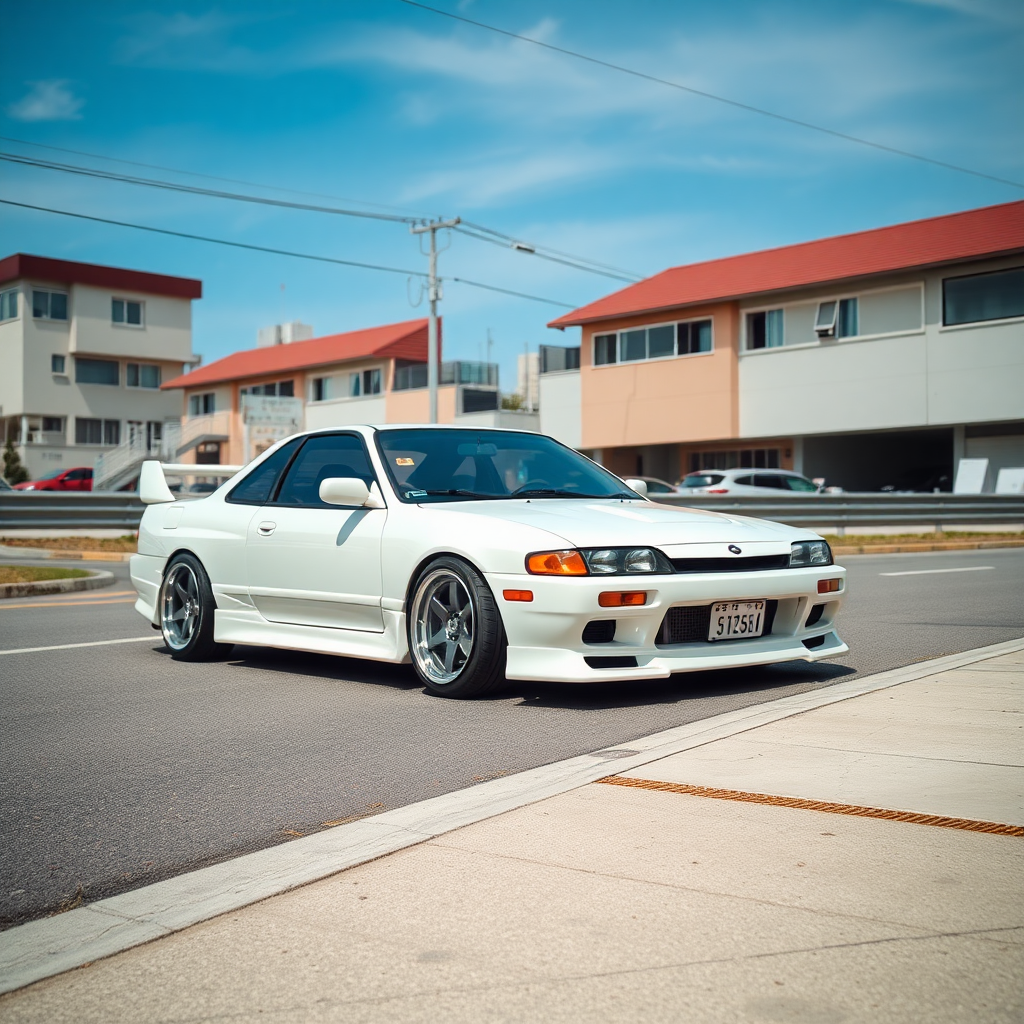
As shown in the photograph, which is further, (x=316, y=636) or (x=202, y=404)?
(x=202, y=404)

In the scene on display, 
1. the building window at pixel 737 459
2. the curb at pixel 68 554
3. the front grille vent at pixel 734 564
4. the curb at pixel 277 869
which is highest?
the building window at pixel 737 459

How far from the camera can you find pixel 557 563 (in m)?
5.96

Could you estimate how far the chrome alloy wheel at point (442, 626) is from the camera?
6.28 m

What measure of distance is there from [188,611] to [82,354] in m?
55.3

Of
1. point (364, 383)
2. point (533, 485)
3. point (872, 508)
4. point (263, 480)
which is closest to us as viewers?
point (533, 485)

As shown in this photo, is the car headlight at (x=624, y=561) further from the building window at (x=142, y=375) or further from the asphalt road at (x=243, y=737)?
the building window at (x=142, y=375)

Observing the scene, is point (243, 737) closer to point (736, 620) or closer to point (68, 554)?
point (736, 620)

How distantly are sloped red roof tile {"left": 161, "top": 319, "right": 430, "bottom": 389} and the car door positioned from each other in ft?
144

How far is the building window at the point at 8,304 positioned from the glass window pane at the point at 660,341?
34.4m

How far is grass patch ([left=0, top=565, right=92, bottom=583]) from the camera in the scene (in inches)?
548

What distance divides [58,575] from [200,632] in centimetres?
Result: 760

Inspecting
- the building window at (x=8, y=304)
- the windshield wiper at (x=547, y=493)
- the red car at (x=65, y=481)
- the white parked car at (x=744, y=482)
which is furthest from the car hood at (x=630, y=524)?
the building window at (x=8, y=304)

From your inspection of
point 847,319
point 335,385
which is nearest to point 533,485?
point 847,319

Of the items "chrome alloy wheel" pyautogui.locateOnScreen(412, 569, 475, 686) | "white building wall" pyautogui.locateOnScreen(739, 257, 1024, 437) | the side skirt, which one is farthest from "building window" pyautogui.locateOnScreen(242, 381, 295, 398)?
"chrome alloy wheel" pyautogui.locateOnScreen(412, 569, 475, 686)
